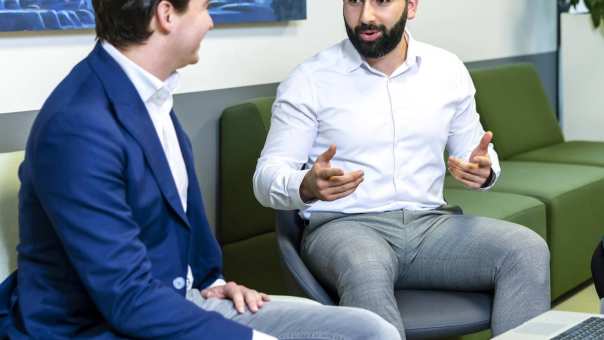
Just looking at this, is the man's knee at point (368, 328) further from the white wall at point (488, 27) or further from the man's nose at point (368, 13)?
the white wall at point (488, 27)

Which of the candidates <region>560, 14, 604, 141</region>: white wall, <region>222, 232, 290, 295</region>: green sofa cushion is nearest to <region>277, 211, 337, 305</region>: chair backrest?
<region>222, 232, 290, 295</region>: green sofa cushion

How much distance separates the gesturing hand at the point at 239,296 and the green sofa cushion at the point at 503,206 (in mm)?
1351

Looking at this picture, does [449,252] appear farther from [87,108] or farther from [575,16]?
[575,16]

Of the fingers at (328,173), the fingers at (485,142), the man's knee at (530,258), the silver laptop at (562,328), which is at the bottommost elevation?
the man's knee at (530,258)

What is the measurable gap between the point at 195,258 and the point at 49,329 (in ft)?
1.31

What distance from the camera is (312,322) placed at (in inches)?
73.1

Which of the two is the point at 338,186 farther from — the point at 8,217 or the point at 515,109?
the point at 515,109

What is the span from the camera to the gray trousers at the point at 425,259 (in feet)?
7.60

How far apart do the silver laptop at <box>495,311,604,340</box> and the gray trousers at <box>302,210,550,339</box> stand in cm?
45

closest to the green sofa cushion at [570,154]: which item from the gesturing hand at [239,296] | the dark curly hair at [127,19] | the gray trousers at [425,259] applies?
the gray trousers at [425,259]

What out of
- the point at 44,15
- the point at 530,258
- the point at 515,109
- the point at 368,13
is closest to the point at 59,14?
the point at 44,15

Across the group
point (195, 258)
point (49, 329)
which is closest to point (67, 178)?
point (49, 329)

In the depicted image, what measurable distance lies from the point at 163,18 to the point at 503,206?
5.93 ft

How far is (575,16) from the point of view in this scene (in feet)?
16.2
